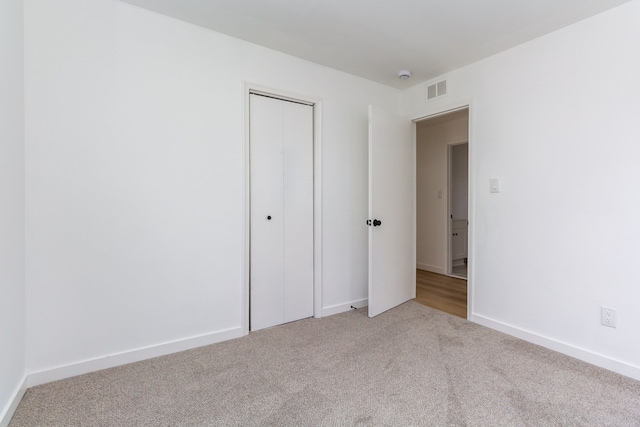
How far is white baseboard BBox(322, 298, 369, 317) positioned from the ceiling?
2400 mm

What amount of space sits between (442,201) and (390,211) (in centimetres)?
215

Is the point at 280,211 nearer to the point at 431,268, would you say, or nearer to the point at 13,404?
the point at 13,404

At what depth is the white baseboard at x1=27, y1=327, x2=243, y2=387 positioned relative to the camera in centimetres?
184

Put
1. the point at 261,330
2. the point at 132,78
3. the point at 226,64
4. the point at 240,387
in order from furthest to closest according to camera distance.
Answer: the point at 261,330 → the point at 226,64 → the point at 132,78 → the point at 240,387

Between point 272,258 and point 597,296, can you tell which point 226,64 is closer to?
point 272,258

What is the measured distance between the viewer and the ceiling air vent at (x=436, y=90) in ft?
10.1

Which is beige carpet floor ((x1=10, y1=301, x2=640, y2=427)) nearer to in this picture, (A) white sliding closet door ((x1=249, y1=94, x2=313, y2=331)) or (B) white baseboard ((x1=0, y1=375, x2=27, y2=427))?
(B) white baseboard ((x1=0, y1=375, x2=27, y2=427))

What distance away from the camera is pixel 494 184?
8.80 ft

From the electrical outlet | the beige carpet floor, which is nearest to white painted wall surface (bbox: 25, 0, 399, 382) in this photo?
the beige carpet floor

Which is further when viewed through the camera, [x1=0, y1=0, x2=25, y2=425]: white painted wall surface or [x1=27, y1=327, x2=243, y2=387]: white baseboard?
[x1=27, y1=327, x2=243, y2=387]: white baseboard

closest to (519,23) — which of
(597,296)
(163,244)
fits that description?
(597,296)

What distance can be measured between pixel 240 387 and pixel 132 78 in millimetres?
2154

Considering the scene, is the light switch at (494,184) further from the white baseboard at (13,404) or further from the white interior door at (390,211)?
the white baseboard at (13,404)

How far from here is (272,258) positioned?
8.97 feet
